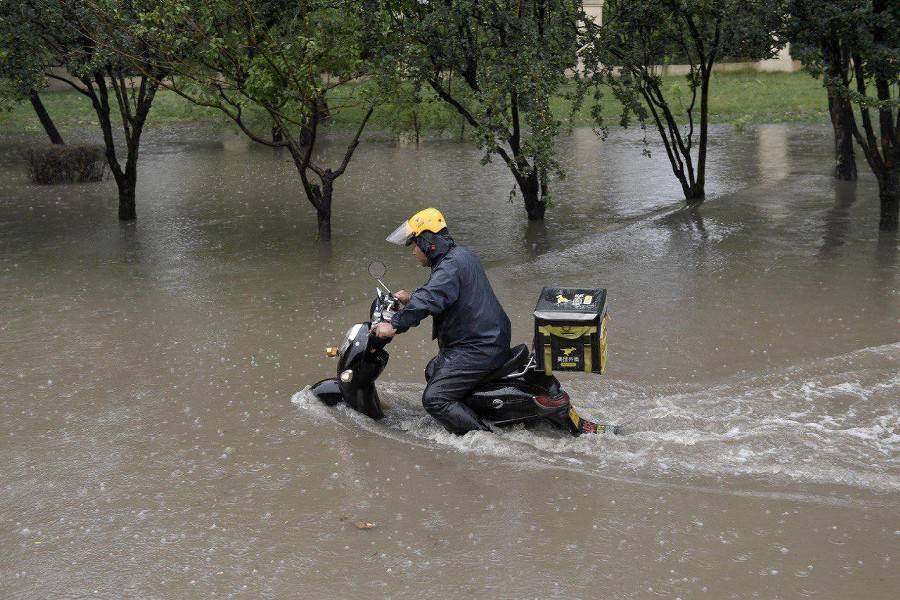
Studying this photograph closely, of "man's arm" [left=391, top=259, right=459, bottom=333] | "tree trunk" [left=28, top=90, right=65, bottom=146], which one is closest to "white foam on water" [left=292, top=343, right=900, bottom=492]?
"man's arm" [left=391, top=259, right=459, bottom=333]

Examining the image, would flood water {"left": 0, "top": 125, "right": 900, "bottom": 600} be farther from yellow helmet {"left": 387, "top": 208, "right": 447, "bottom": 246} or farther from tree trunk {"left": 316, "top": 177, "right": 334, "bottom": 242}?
yellow helmet {"left": 387, "top": 208, "right": 447, "bottom": 246}

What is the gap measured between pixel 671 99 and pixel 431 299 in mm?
23785

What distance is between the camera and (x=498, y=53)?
11.5 meters

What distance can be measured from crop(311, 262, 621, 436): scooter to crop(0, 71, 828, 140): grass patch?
17.0 metres

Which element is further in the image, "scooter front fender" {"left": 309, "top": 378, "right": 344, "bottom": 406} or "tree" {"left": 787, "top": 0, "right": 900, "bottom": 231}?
"tree" {"left": 787, "top": 0, "right": 900, "bottom": 231}

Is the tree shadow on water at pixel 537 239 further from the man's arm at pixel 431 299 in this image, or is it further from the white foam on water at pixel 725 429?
the man's arm at pixel 431 299

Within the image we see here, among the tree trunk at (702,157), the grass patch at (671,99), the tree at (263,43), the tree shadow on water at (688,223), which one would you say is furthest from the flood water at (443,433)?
the grass patch at (671,99)

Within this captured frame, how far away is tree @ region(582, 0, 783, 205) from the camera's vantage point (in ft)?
40.2

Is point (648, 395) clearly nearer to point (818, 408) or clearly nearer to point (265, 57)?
point (818, 408)

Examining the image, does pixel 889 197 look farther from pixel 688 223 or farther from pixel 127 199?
pixel 127 199

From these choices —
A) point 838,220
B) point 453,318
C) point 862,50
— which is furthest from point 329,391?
point 838,220

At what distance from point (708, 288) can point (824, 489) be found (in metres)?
4.79

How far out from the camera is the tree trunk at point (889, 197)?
Result: 39.5 feet

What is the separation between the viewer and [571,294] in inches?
238
